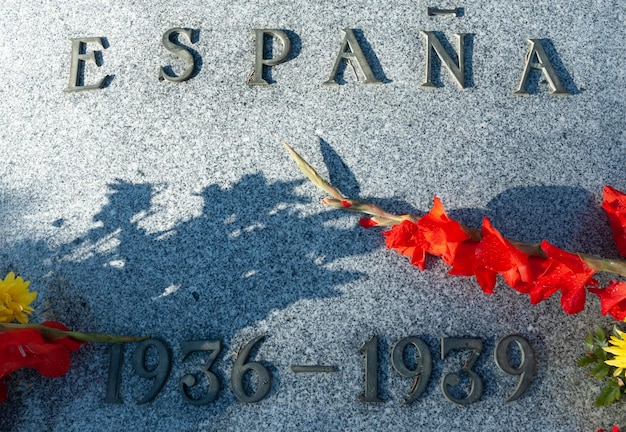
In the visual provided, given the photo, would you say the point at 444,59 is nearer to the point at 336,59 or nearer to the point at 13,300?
the point at 336,59

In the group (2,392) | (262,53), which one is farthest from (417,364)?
(2,392)

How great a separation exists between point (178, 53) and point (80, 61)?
0.34m

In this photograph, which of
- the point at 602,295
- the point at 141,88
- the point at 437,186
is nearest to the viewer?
the point at 602,295

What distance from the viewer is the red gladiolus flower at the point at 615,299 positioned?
138 cm

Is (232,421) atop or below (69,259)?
below

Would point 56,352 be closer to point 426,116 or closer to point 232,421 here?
point 232,421

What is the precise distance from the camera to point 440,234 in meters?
1.43

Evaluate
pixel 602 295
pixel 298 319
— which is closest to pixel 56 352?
pixel 298 319

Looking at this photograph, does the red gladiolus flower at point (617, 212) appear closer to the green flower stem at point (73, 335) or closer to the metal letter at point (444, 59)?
the metal letter at point (444, 59)

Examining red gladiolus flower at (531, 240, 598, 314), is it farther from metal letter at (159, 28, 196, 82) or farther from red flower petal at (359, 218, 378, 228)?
metal letter at (159, 28, 196, 82)

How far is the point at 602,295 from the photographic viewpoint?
4.64ft

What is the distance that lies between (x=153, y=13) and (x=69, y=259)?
86cm

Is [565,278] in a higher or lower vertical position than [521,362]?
higher

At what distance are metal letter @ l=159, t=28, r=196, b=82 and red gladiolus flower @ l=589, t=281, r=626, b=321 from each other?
1375 mm
